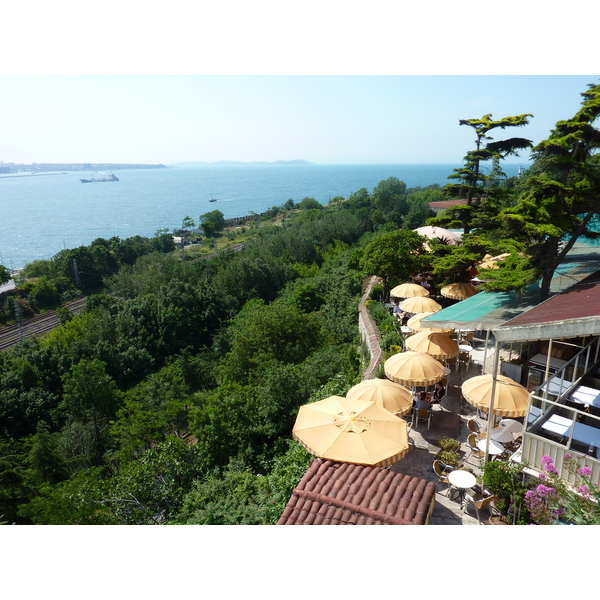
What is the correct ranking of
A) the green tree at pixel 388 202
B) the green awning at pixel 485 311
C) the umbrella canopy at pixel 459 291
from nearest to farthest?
the green awning at pixel 485 311, the umbrella canopy at pixel 459 291, the green tree at pixel 388 202

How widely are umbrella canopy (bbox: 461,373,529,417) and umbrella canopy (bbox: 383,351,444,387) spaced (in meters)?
1.12

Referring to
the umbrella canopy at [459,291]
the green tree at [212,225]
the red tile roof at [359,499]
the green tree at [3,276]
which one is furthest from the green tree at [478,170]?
the green tree at [212,225]

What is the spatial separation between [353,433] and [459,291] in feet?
35.6

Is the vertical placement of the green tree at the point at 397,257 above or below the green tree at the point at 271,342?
above

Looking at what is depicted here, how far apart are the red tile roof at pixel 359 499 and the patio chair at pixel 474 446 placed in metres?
2.74

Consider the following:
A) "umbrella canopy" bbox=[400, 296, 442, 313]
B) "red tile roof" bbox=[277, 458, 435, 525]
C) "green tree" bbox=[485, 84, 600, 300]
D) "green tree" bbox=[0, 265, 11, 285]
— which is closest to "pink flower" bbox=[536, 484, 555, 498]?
"red tile roof" bbox=[277, 458, 435, 525]

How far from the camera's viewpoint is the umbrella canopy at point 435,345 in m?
11.5

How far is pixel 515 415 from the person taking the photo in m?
8.51

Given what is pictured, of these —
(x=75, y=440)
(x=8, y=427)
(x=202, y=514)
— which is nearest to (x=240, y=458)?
(x=202, y=514)

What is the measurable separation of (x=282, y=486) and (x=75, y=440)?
62.9ft

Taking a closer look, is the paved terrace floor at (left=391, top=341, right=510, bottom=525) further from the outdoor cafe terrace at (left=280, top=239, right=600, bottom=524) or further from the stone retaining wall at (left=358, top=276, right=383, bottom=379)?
the stone retaining wall at (left=358, top=276, right=383, bottom=379)

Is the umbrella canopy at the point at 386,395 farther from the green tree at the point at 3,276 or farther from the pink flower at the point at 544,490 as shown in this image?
the green tree at the point at 3,276

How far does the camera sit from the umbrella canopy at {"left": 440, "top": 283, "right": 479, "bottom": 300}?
17.0 metres

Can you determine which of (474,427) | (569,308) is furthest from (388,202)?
(569,308)
